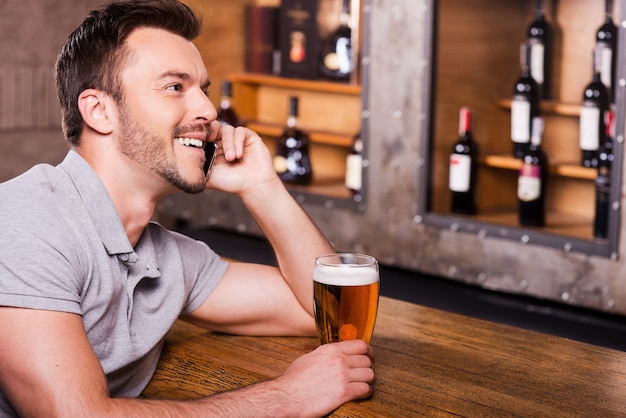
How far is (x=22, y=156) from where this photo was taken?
466 cm

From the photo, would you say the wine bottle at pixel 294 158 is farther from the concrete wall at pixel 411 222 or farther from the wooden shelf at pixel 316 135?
the concrete wall at pixel 411 222

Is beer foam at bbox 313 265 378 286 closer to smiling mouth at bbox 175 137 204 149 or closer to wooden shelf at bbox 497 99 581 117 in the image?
smiling mouth at bbox 175 137 204 149

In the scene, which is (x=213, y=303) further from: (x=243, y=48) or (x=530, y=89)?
(x=243, y=48)

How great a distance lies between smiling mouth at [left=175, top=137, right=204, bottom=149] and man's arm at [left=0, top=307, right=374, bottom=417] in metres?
0.39

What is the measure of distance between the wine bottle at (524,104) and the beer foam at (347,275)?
2.35 m

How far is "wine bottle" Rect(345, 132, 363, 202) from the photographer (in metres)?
3.96

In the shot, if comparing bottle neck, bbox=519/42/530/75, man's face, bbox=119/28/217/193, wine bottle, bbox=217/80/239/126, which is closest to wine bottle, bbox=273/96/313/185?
wine bottle, bbox=217/80/239/126

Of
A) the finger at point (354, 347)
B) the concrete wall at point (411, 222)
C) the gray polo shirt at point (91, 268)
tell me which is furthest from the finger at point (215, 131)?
the concrete wall at point (411, 222)

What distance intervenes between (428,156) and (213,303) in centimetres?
220

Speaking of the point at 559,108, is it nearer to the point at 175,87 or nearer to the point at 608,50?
the point at 608,50

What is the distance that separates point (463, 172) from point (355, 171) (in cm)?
56

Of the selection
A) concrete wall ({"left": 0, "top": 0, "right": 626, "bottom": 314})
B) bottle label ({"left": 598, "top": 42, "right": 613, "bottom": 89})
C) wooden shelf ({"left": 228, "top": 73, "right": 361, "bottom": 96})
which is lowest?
concrete wall ({"left": 0, "top": 0, "right": 626, "bottom": 314})

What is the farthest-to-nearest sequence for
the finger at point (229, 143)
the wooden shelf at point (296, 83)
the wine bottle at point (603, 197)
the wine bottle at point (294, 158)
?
the wine bottle at point (294, 158)
the wooden shelf at point (296, 83)
the wine bottle at point (603, 197)
the finger at point (229, 143)

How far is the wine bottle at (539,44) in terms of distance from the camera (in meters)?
3.54
